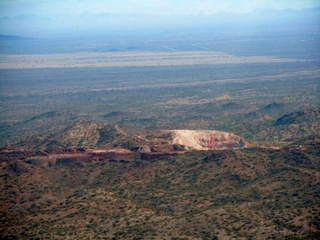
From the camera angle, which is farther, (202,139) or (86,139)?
(86,139)

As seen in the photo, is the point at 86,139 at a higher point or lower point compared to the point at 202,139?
lower

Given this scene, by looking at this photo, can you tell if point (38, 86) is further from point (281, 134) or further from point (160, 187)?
point (160, 187)

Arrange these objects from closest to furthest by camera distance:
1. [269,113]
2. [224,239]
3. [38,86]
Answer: [224,239] → [269,113] → [38,86]

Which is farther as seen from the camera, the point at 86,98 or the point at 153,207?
the point at 86,98

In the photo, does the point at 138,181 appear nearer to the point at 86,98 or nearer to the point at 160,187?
the point at 160,187

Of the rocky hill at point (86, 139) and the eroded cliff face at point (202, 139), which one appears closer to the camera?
the eroded cliff face at point (202, 139)

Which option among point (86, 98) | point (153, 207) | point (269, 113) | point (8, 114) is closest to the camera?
point (153, 207)

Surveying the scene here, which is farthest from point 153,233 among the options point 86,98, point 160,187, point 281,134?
point 86,98

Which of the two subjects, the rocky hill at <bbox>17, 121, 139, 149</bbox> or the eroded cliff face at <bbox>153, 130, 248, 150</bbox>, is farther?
the rocky hill at <bbox>17, 121, 139, 149</bbox>
